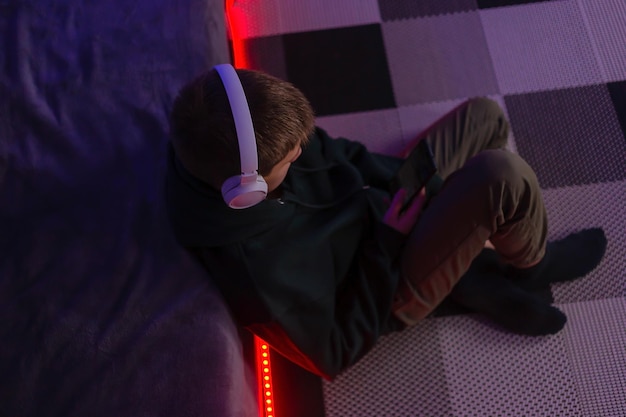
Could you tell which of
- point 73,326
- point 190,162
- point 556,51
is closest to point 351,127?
point 556,51

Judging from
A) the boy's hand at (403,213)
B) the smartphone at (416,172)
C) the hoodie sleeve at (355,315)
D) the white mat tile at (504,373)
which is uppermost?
the smartphone at (416,172)

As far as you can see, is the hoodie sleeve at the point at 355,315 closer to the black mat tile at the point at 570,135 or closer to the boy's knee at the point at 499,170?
the boy's knee at the point at 499,170

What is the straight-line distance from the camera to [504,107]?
1.47m

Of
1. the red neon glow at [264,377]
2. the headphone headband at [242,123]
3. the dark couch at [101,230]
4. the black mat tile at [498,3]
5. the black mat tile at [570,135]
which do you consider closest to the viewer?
the headphone headband at [242,123]

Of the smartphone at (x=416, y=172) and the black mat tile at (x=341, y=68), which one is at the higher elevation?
the black mat tile at (x=341, y=68)

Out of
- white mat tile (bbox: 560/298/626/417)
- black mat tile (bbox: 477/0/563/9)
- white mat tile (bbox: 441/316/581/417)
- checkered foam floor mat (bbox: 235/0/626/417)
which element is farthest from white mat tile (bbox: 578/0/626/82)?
white mat tile (bbox: 441/316/581/417)

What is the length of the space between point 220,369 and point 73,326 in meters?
0.26

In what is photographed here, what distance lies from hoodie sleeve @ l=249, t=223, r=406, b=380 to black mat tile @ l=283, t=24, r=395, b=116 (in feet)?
1.91

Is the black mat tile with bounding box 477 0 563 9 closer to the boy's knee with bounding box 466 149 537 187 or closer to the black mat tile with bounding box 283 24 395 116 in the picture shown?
the black mat tile with bounding box 283 24 395 116

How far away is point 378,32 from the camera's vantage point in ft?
5.24

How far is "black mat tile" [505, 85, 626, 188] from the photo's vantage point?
1382mm

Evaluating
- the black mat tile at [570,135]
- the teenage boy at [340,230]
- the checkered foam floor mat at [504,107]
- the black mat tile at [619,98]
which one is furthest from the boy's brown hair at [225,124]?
the black mat tile at [619,98]

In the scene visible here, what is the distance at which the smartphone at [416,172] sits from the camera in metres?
1.07

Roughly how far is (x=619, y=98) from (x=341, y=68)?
79cm
